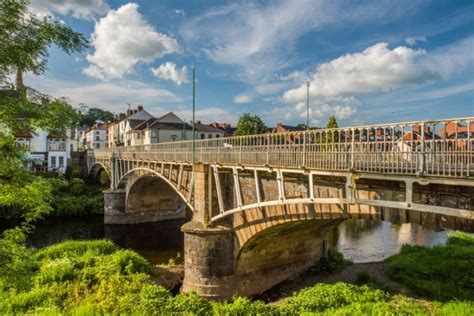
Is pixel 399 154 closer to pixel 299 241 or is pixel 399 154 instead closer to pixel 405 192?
pixel 405 192

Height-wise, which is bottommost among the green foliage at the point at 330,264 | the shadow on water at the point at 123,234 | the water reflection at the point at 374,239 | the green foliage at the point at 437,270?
the shadow on water at the point at 123,234

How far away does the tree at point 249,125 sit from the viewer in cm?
5644

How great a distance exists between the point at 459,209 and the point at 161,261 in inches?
778

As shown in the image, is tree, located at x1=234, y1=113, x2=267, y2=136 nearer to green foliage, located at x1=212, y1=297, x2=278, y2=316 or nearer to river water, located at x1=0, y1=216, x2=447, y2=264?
river water, located at x1=0, y1=216, x2=447, y2=264

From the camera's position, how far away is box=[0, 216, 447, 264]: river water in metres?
24.0

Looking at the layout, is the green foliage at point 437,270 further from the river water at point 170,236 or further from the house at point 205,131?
the house at point 205,131

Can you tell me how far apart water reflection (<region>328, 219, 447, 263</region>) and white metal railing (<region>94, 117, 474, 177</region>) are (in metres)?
12.1

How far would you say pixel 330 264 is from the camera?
18.5 m

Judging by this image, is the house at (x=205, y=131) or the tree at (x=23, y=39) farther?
the house at (x=205, y=131)

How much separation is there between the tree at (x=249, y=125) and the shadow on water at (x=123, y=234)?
80.4ft

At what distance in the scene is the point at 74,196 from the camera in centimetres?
4106

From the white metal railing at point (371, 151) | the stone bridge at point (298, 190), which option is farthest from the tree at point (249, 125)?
the white metal railing at point (371, 151)

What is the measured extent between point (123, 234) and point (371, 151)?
27836 mm

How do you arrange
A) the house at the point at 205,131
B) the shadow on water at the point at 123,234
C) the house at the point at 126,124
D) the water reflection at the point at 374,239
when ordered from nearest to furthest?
the water reflection at the point at 374,239, the shadow on water at the point at 123,234, the house at the point at 205,131, the house at the point at 126,124
